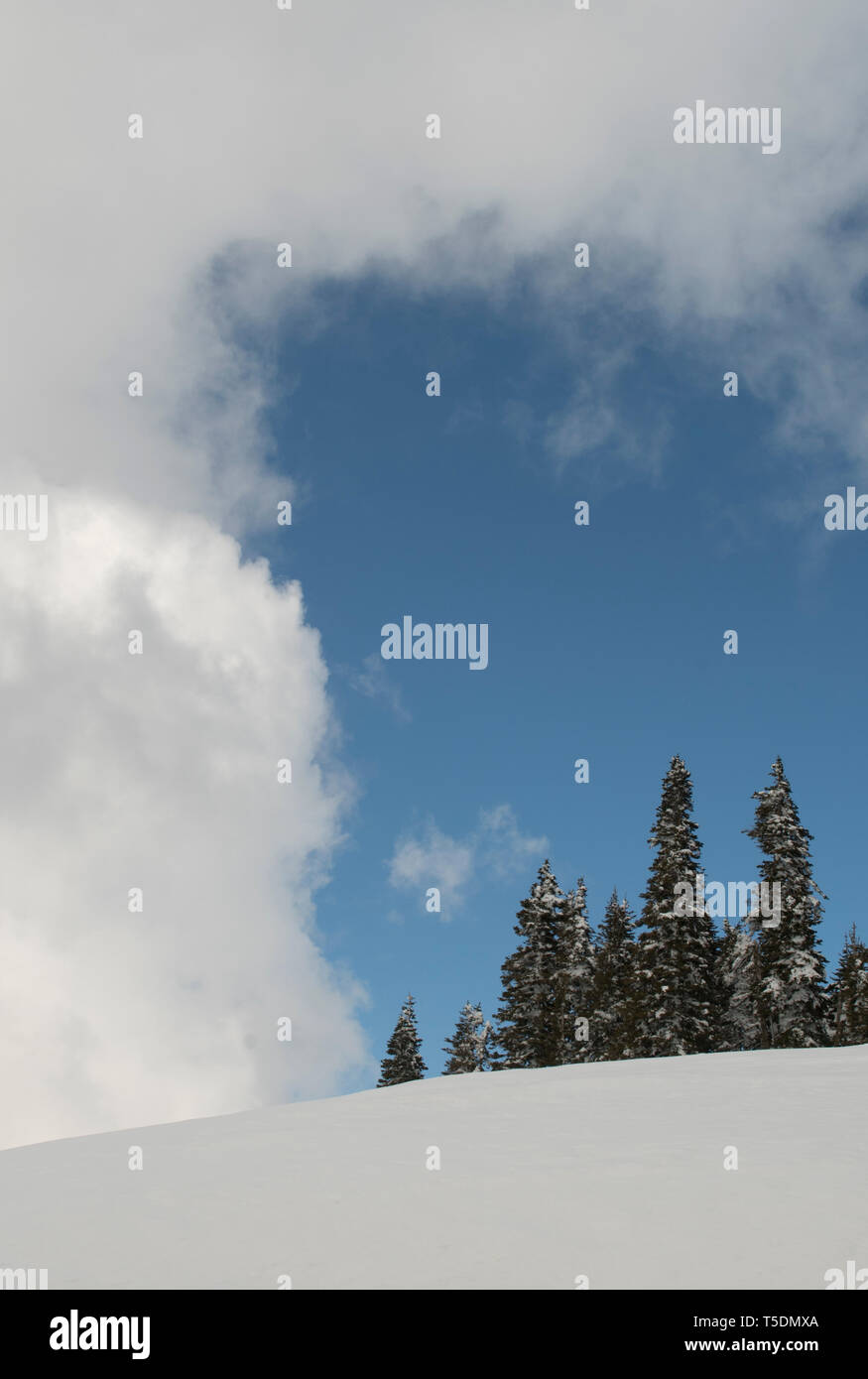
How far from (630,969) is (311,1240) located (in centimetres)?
3433

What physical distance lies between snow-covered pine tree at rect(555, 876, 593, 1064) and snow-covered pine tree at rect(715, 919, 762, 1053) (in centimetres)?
638

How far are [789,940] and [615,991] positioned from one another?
10.3 metres

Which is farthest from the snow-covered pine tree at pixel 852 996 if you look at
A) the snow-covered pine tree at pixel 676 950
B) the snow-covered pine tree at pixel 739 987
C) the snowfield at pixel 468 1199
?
the snowfield at pixel 468 1199

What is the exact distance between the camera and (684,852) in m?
41.8

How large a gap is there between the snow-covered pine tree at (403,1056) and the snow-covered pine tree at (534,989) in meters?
11.2

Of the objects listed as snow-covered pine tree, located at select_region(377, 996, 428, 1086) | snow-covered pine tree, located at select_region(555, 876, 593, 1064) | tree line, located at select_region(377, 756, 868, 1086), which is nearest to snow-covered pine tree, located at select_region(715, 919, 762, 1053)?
tree line, located at select_region(377, 756, 868, 1086)

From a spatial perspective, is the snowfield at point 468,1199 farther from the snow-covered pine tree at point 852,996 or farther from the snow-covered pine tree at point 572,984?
the snow-covered pine tree at point 852,996

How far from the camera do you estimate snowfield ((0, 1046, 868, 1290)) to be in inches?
342

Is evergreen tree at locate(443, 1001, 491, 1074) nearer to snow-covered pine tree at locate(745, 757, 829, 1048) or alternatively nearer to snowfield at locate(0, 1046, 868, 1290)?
snow-covered pine tree at locate(745, 757, 829, 1048)

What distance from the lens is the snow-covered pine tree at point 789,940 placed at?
40.6 meters

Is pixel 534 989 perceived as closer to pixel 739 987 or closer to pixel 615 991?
pixel 615 991

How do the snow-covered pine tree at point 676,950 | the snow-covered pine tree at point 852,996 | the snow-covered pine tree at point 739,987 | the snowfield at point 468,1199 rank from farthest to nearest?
the snow-covered pine tree at point 852,996 < the snow-covered pine tree at point 739,987 < the snow-covered pine tree at point 676,950 < the snowfield at point 468,1199

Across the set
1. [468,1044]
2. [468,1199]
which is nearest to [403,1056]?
[468,1044]
